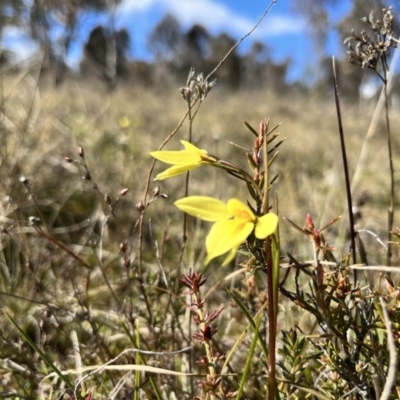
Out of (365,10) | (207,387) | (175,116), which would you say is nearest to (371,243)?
(365,10)

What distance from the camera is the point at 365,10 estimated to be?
3.69 feet

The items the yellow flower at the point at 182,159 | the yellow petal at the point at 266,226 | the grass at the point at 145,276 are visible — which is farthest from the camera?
the grass at the point at 145,276

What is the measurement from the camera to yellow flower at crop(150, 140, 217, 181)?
0.49 metres

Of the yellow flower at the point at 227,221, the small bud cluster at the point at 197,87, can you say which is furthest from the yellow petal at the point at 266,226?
the small bud cluster at the point at 197,87

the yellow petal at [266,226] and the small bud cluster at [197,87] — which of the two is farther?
the small bud cluster at [197,87]

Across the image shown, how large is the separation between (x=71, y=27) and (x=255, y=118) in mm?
4534

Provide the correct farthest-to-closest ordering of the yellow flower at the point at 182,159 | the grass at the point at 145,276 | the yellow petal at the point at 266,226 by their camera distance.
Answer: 1. the grass at the point at 145,276
2. the yellow flower at the point at 182,159
3. the yellow petal at the point at 266,226

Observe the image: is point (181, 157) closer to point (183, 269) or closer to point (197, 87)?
point (197, 87)

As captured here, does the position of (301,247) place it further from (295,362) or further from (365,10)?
(295,362)

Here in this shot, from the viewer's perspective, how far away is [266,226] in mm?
407

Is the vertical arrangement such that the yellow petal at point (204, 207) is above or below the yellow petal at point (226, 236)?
above

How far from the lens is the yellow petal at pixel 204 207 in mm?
421

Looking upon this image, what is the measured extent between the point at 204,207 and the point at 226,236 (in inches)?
1.5

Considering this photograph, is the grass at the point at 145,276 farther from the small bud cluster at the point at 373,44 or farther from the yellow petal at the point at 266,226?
the small bud cluster at the point at 373,44
